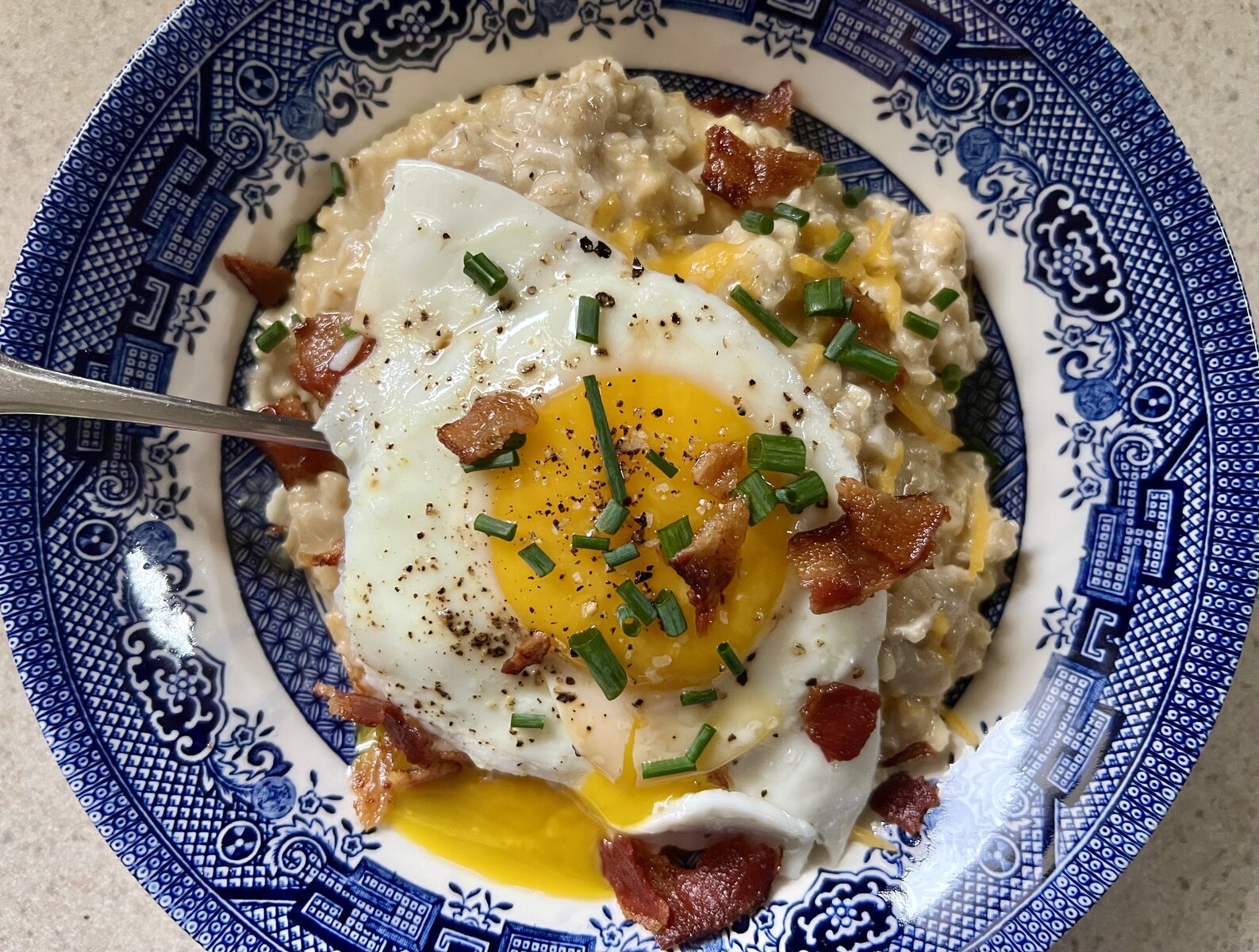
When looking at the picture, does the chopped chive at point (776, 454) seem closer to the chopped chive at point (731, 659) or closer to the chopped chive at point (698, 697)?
the chopped chive at point (731, 659)

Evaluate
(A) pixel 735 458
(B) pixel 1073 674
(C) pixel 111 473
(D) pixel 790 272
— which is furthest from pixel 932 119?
(C) pixel 111 473

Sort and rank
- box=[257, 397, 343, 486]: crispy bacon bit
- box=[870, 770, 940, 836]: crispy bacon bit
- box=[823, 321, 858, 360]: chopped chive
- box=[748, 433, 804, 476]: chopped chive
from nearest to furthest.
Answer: box=[748, 433, 804, 476]: chopped chive
box=[823, 321, 858, 360]: chopped chive
box=[870, 770, 940, 836]: crispy bacon bit
box=[257, 397, 343, 486]: crispy bacon bit

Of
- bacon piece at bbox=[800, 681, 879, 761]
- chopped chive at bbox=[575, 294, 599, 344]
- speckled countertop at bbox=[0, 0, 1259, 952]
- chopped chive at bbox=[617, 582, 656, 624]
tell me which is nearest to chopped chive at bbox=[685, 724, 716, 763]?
bacon piece at bbox=[800, 681, 879, 761]

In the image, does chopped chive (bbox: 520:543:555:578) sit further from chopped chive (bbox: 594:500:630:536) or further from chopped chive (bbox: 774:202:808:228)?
chopped chive (bbox: 774:202:808:228)

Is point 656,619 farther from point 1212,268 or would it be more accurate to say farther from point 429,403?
point 1212,268

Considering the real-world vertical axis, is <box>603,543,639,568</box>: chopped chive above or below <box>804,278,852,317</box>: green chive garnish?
below

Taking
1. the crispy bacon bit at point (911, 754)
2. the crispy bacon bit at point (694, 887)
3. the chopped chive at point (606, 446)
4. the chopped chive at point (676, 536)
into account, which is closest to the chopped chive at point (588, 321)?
the chopped chive at point (606, 446)
